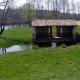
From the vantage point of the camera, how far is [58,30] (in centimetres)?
3806

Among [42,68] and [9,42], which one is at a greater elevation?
[42,68]

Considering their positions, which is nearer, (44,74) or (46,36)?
(44,74)

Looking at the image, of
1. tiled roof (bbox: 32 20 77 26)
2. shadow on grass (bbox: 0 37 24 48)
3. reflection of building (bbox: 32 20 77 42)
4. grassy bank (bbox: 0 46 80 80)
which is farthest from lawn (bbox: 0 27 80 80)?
tiled roof (bbox: 32 20 77 26)

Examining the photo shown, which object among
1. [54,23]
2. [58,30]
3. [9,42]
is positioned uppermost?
[54,23]

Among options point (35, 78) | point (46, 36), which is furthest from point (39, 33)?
point (35, 78)

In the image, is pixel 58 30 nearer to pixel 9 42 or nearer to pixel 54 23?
pixel 54 23

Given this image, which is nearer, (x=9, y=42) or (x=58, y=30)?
(x=9, y=42)

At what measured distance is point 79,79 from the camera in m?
9.51

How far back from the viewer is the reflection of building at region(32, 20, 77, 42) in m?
34.9

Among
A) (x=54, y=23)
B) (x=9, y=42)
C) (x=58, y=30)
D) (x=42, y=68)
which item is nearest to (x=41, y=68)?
(x=42, y=68)

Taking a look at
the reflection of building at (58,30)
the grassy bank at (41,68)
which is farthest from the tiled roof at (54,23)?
the grassy bank at (41,68)

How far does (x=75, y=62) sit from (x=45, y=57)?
259cm

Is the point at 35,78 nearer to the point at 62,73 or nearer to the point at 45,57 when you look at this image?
the point at 62,73

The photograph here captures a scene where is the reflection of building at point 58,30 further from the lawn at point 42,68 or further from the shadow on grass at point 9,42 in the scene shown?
the lawn at point 42,68
